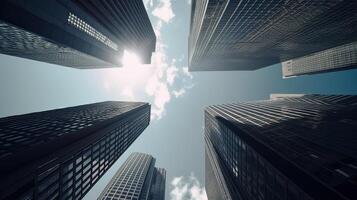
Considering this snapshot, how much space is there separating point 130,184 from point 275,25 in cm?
13743

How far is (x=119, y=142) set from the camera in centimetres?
7806

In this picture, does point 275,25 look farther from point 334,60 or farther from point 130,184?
point 130,184

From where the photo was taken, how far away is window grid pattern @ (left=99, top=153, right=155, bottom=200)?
447 ft

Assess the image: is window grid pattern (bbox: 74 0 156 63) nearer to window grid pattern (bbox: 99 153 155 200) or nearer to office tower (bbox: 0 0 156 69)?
office tower (bbox: 0 0 156 69)

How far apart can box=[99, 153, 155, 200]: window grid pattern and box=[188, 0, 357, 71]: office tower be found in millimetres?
110265

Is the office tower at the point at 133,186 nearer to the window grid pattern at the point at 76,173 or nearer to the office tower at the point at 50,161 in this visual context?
the window grid pattern at the point at 76,173

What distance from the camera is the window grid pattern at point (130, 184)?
136 m

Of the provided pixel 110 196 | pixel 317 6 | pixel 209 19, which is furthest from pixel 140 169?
pixel 317 6

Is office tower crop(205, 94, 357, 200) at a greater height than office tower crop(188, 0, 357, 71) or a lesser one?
lesser

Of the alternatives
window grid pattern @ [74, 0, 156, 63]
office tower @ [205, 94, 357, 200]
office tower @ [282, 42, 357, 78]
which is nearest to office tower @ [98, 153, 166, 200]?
office tower @ [205, 94, 357, 200]

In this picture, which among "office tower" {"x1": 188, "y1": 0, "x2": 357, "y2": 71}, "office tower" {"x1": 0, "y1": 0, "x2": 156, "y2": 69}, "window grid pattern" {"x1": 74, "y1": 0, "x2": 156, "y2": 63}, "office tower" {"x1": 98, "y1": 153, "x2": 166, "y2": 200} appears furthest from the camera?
"office tower" {"x1": 98, "y1": 153, "x2": 166, "y2": 200}

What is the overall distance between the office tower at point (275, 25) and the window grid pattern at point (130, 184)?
110 meters

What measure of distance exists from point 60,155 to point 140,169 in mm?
155945

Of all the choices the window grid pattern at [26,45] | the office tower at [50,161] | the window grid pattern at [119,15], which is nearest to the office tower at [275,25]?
the window grid pattern at [119,15]
